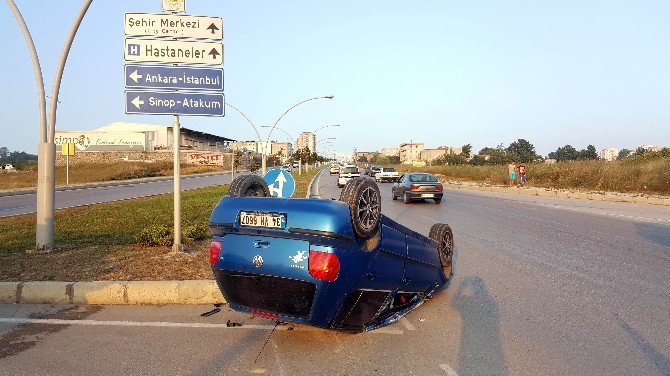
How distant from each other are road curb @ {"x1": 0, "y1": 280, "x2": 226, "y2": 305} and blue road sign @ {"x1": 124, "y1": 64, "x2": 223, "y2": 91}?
12.2 ft

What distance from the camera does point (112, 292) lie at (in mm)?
6258

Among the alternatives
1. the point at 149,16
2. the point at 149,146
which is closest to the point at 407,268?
the point at 149,16

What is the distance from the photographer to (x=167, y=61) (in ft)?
28.6

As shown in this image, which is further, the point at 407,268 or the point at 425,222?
the point at 425,222

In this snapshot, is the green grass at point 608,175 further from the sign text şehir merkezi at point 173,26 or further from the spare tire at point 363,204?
the spare tire at point 363,204

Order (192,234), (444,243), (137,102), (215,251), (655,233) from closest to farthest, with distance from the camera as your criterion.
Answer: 1. (215,251)
2. (444,243)
3. (137,102)
4. (192,234)
5. (655,233)

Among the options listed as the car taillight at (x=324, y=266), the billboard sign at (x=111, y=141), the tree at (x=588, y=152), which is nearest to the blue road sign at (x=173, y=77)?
the car taillight at (x=324, y=266)

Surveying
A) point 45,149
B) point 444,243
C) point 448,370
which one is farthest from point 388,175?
point 448,370

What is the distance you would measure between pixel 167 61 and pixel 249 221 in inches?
218

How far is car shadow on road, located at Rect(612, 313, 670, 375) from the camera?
4.22 m

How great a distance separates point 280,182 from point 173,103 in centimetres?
260

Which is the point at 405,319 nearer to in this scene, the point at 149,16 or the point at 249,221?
the point at 249,221

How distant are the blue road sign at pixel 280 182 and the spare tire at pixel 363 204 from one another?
563 centimetres

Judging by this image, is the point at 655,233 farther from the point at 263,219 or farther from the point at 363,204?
the point at 263,219
